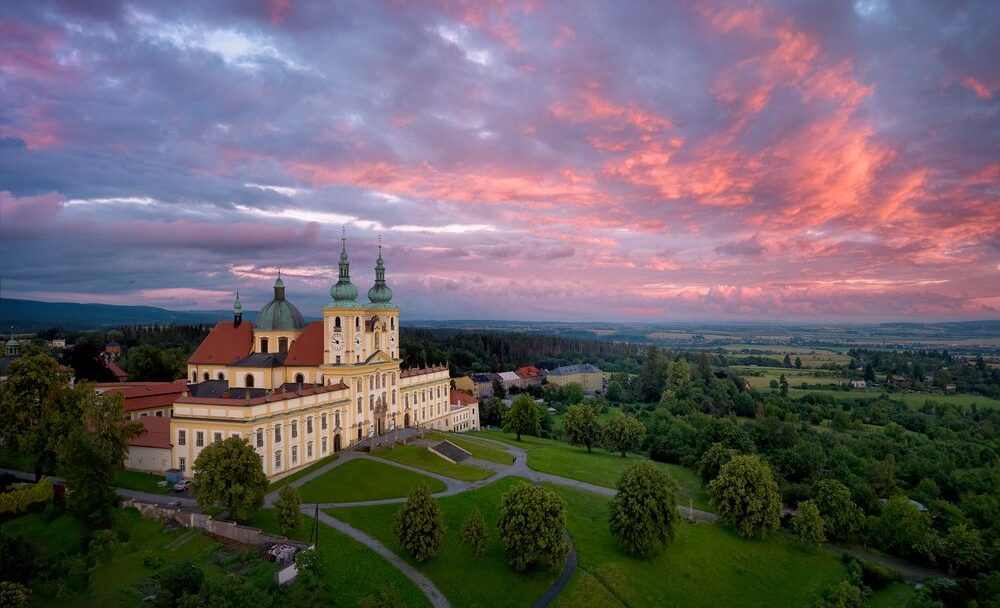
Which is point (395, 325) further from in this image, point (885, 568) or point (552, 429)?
point (885, 568)

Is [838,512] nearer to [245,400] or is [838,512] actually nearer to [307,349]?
[245,400]

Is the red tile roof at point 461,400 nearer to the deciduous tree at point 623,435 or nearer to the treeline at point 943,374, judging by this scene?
the deciduous tree at point 623,435

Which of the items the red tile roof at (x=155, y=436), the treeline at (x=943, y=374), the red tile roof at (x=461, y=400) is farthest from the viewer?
the treeline at (x=943, y=374)

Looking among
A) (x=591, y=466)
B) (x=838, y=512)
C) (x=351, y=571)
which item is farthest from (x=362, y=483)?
(x=838, y=512)

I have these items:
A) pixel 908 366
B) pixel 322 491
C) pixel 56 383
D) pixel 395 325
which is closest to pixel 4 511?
pixel 56 383

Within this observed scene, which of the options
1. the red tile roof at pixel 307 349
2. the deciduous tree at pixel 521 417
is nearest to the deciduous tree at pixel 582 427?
the deciduous tree at pixel 521 417

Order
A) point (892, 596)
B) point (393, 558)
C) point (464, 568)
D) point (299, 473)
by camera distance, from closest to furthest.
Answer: point (393, 558) → point (464, 568) → point (892, 596) → point (299, 473)

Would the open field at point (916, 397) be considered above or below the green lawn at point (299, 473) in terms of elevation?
below
